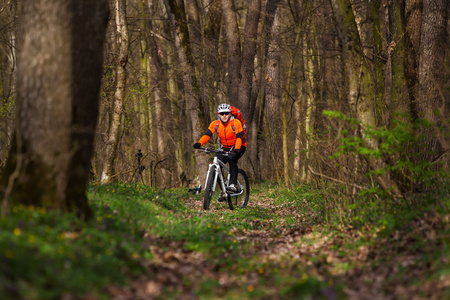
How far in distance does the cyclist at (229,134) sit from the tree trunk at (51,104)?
5.71 metres

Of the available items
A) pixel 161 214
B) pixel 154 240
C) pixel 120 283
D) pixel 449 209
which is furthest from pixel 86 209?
pixel 449 209

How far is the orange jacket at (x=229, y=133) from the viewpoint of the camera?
1109 cm

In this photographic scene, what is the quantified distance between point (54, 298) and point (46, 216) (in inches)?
62.9

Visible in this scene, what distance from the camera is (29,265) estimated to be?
395 centimetres

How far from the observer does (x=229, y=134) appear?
37.6 ft

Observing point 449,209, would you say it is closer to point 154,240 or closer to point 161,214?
point 154,240

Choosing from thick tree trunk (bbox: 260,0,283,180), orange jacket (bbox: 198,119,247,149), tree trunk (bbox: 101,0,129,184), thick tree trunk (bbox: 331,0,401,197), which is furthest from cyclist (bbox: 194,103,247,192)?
thick tree trunk (bbox: 260,0,283,180)

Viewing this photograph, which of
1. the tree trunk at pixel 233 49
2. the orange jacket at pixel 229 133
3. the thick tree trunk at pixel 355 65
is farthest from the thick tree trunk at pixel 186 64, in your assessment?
the thick tree trunk at pixel 355 65

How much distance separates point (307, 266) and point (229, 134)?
6.11 m

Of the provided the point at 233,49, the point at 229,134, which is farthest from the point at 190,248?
the point at 233,49

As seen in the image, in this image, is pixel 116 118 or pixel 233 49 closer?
pixel 116 118

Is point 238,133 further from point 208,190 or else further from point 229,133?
point 208,190

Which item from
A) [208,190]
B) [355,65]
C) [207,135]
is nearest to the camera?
[355,65]

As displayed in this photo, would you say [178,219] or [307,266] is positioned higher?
[178,219]
